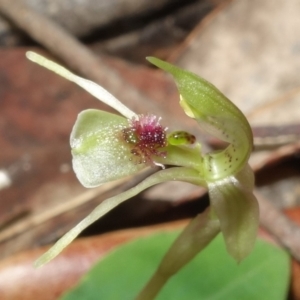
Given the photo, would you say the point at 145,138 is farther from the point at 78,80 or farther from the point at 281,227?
the point at 281,227

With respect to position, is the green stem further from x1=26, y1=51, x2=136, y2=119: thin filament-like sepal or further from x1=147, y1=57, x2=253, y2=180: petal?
x1=26, y1=51, x2=136, y2=119: thin filament-like sepal

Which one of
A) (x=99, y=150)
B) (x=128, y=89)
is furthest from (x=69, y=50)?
(x=99, y=150)

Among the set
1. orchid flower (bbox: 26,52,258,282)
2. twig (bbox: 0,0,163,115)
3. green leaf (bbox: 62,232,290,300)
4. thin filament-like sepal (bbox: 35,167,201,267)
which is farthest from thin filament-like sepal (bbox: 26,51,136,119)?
twig (bbox: 0,0,163,115)

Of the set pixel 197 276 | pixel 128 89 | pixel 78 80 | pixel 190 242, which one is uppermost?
pixel 78 80

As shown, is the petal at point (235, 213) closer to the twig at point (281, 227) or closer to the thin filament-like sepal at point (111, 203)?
the thin filament-like sepal at point (111, 203)

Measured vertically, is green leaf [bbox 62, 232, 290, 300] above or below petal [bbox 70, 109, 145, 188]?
below

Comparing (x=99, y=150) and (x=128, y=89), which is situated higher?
(x=99, y=150)

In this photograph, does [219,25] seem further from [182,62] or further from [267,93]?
[267,93]

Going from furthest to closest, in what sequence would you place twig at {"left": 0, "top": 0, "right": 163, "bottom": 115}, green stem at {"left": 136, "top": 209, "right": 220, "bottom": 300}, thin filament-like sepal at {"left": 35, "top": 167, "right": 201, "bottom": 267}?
1. twig at {"left": 0, "top": 0, "right": 163, "bottom": 115}
2. green stem at {"left": 136, "top": 209, "right": 220, "bottom": 300}
3. thin filament-like sepal at {"left": 35, "top": 167, "right": 201, "bottom": 267}

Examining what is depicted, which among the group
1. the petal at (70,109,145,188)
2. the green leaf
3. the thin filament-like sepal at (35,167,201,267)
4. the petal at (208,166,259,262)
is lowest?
the green leaf
